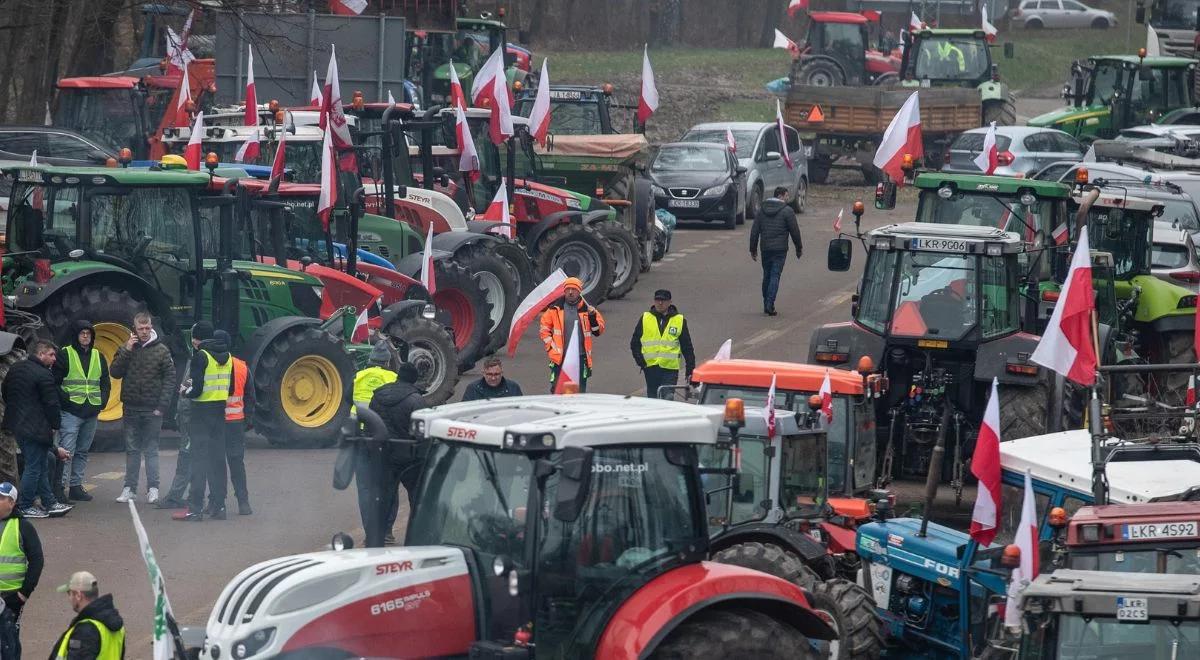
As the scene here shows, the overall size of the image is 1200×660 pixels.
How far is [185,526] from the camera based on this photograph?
14.0m

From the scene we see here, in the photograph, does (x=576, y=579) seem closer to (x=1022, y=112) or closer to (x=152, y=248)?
(x=152, y=248)

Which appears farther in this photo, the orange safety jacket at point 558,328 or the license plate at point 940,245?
the orange safety jacket at point 558,328

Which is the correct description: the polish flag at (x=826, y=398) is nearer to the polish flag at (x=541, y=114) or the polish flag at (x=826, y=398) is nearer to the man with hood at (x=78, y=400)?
the man with hood at (x=78, y=400)

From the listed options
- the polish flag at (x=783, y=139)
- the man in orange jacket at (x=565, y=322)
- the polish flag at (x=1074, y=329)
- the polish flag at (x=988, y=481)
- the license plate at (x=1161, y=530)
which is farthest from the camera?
the polish flag at (x=783, y=139)

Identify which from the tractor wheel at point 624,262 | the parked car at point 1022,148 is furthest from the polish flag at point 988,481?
the parked car at point 1022,148

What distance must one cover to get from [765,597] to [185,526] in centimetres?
703

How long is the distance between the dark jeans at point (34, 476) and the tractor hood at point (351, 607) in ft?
21.9

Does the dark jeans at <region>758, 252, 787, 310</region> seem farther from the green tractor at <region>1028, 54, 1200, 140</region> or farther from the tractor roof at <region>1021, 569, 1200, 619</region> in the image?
the tractor roof at <region>1021, 569, 1200, 619</region>

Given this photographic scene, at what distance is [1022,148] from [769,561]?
2409cm

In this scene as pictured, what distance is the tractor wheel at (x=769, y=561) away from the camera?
31.3ft

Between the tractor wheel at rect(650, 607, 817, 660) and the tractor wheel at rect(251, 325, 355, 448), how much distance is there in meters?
8.70

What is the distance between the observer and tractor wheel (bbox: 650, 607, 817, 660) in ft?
26.1

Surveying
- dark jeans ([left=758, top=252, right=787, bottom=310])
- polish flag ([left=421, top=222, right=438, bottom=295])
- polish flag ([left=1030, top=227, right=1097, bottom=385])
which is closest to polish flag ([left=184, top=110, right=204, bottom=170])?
polish flag ([left=421, top=222, right=438, bottom=295])

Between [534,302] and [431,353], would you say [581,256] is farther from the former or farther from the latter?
[534,302]
